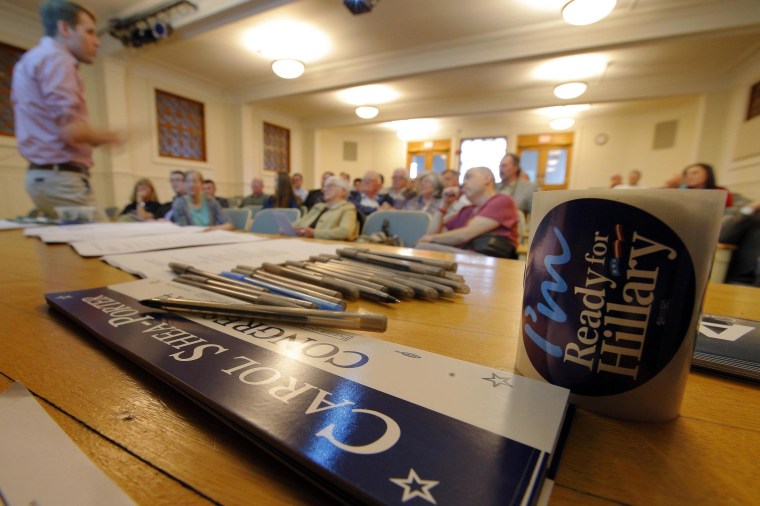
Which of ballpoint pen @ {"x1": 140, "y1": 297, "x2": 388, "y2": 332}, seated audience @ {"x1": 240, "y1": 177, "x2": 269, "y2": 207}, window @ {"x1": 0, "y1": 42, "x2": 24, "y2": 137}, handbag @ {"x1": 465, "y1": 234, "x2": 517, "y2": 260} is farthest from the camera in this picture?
seated audience @ {"x1": 240, "y1": 177, "x2": 269, "y2": 207}

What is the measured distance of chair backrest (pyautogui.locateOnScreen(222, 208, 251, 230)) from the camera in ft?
7.34

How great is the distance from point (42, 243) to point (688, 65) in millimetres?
5513

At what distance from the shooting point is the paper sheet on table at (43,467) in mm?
108

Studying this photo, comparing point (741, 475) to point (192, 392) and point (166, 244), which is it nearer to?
point (192, 392)

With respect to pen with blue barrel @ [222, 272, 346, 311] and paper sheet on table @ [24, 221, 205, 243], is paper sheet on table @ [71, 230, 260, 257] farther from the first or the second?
pen with blue barrel @ [222, 272, 346, 311]

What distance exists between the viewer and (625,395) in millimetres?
168

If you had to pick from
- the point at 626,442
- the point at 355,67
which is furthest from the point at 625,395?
the point at 355,67

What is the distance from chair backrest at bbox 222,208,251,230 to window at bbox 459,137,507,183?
500 centimetres

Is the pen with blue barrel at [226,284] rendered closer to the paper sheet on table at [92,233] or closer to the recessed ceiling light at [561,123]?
the paper sheet on table at [92,233]

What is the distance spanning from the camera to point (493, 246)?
4.12ft

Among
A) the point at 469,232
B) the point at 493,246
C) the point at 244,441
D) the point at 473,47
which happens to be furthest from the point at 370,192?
the point at 244,441

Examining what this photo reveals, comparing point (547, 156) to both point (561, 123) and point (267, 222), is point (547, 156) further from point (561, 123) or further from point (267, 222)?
point (267, 222)

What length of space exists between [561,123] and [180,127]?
5.88m

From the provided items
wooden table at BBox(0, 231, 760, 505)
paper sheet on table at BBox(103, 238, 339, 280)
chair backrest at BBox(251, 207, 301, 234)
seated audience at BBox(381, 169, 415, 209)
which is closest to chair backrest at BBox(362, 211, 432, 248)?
chair backrest at BBox(251, 207, 301, 234)
